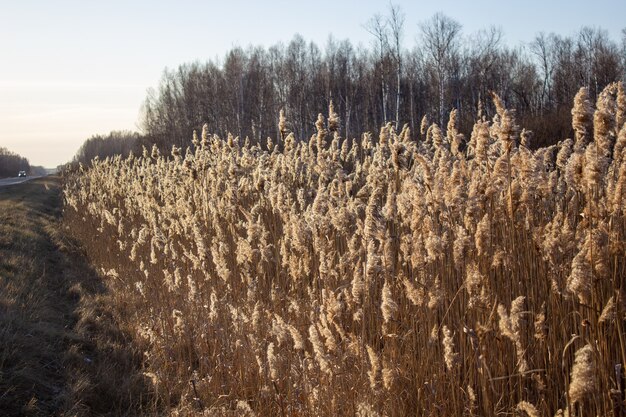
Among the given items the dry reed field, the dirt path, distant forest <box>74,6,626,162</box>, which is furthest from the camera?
distant forest <box>74,6,626,162</box>

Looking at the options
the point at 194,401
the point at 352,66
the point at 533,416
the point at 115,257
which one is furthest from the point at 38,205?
the point at 352,66

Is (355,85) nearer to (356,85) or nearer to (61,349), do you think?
(356,85)

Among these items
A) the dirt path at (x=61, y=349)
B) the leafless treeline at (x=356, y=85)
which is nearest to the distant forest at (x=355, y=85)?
the leafless treeline at (x=356, y=85)

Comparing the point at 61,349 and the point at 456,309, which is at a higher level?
the point at 456,309

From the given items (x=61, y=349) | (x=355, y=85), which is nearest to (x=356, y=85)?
(x=355, y=85)

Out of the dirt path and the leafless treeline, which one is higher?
the leafless treeline

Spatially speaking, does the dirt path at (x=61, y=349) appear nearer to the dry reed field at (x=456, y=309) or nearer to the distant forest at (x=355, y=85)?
the dry reed field at (x=456, y=309)

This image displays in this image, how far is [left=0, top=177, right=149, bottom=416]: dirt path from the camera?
384cm

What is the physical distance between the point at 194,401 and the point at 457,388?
6.04 feet

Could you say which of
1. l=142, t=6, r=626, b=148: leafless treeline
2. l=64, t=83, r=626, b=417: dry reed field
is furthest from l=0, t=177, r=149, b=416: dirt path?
l=142, t=6, r=626, b=148: leafless treeline

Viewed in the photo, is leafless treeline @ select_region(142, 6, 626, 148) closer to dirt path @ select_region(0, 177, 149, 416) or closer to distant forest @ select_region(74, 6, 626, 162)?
distant forest @ select_region(74, 6, 626, 162)

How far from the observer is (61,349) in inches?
191

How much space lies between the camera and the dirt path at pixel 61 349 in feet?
12.6

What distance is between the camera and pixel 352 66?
159 ft
